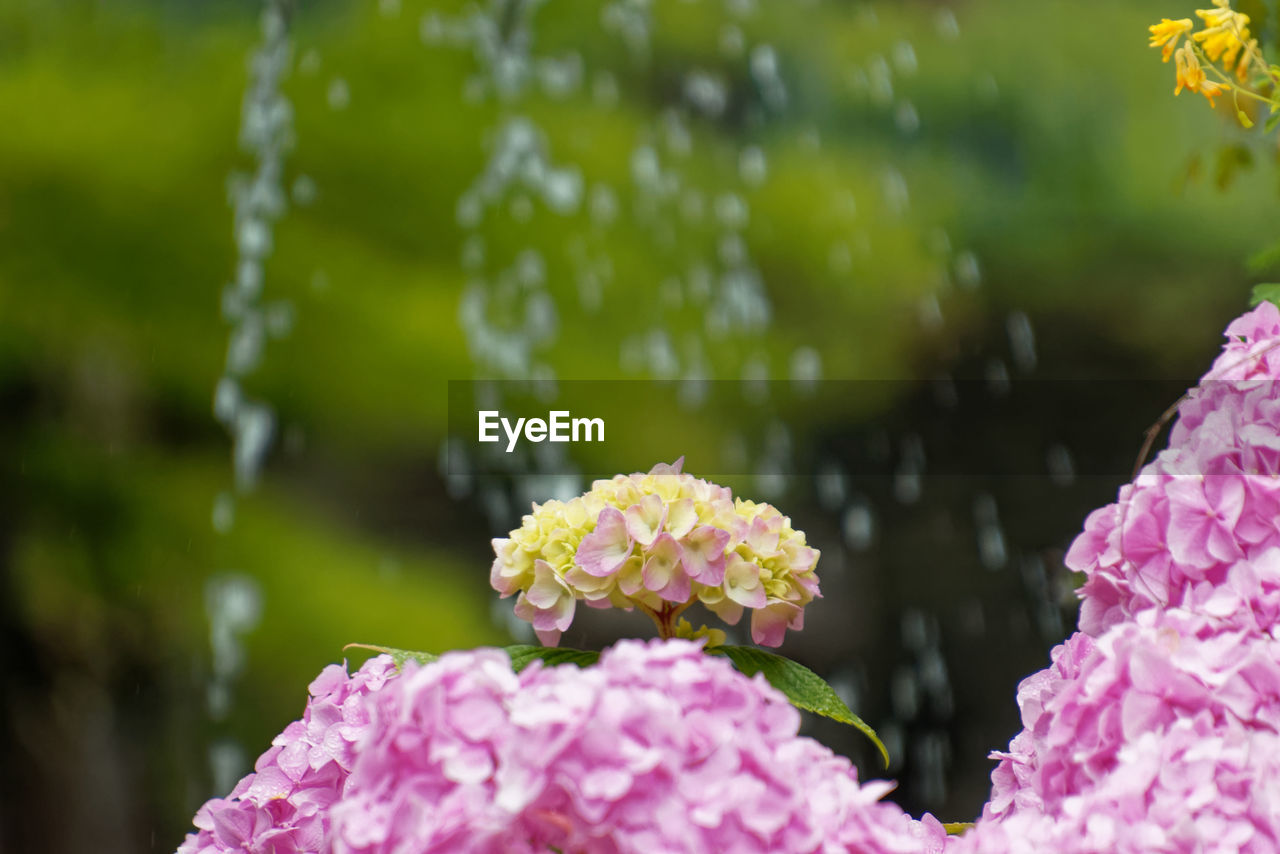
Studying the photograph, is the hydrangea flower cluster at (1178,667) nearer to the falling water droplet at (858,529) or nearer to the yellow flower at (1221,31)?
the yellow flower at (1221,31)

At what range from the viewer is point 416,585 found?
201 centimetres

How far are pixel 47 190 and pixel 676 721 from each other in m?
2.10

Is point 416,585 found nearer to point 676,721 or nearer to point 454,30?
point 454,30

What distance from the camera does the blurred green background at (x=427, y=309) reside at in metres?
2.06

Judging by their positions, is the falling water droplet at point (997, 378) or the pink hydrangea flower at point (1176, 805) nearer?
the pink hydrangea flower at point (1176, 805)

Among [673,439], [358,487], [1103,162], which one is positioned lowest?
[358,487]

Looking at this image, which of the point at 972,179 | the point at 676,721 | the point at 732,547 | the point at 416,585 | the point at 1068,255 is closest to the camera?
the point at 676,721

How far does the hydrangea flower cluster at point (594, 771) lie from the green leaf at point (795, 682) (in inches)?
3.8

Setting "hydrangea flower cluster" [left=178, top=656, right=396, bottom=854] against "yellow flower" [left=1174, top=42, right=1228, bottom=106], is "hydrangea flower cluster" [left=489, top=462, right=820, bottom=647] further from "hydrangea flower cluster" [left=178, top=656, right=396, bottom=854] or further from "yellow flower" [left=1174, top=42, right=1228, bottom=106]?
"yellow flower" [left=1174, top=42, right=1228, bottom=106]

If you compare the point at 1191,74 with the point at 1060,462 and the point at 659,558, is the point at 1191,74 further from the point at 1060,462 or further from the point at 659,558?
the point at 1060,462

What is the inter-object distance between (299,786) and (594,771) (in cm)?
15

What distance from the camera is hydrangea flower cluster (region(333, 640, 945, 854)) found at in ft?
0.76

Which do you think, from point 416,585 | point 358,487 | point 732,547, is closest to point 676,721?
point 732,547

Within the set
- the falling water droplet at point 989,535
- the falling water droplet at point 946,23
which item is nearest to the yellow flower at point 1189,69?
the falling water droplet at point 989,535
